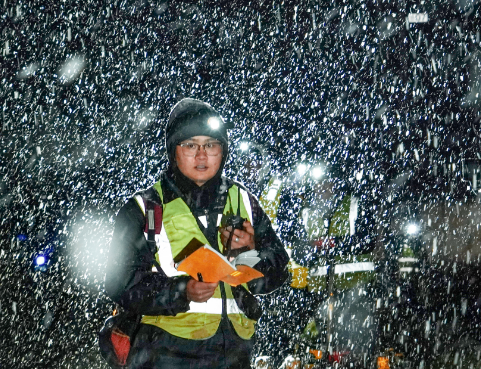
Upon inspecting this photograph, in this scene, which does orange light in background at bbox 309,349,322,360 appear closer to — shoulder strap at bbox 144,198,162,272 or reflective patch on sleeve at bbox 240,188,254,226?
reflective patch on sleeve at bbox 240,188,254,226

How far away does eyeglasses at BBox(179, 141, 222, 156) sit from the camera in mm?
2393

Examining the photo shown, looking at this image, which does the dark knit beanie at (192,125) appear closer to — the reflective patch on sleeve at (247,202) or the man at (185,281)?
the man at (185,281)

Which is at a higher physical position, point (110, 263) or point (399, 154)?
point (399, 154)

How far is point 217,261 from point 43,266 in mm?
8999

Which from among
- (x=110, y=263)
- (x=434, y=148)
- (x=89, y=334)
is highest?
(x=434, y=148)

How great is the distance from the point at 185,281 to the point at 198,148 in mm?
566

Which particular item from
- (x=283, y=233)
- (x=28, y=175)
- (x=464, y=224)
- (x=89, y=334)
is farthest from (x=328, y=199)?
(x=464, y=224)

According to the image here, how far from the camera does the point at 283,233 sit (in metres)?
4.91

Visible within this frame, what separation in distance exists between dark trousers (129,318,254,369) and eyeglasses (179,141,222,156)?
2.21ft

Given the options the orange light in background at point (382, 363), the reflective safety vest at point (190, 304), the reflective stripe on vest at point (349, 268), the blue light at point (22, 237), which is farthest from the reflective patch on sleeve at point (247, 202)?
the blue light at point (22, 237)

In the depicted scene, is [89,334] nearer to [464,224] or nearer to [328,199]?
[328,199]

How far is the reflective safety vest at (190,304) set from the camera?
7.09 feet

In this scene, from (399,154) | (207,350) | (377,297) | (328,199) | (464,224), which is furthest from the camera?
(399,154)

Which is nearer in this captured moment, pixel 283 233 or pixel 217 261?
pixel 217 261
